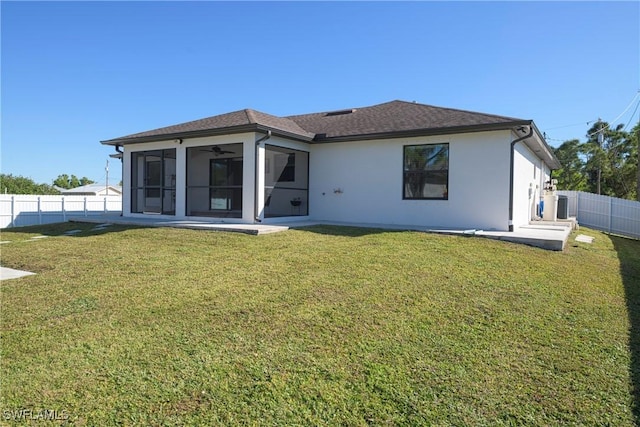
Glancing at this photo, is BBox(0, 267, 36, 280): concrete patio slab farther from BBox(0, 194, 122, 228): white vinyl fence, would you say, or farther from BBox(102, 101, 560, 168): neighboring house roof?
BBox(0, 194, 122, 228): white vinyl fence

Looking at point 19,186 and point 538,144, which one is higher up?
point 538,144

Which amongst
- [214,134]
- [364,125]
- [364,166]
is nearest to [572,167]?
[364,125]

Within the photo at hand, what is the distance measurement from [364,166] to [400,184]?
1247 mm

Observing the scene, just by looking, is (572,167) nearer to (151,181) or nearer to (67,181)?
(151,181)

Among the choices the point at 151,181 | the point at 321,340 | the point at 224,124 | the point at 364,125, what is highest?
the point at 364,125

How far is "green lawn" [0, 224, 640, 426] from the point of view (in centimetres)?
239

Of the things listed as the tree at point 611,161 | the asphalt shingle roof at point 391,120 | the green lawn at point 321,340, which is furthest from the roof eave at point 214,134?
the tree at point 611,161

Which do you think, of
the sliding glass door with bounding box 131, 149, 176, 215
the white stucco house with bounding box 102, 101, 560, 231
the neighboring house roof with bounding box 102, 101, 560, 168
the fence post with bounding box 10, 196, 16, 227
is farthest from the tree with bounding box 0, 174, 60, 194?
the neighboring house roof with bounding box 102, 101, 560, 168

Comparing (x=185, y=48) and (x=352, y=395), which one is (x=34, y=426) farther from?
(x=185, y=48)

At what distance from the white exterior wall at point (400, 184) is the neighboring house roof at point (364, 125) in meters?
0.35

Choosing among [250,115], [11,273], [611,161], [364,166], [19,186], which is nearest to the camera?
[11,273]

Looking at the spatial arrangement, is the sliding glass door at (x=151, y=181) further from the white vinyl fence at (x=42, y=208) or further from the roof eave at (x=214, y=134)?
the white vinyl fence at (x=42, y=208)

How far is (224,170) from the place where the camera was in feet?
46.7

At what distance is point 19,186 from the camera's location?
36.7 metres
